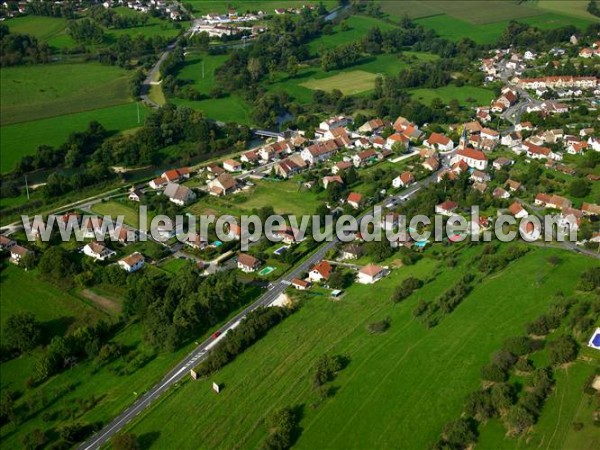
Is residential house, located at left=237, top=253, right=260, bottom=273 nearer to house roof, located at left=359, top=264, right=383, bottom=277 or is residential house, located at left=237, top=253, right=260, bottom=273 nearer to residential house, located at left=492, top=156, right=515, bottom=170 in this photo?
house roof, located at left=359, top=264, right=383, bottom=277

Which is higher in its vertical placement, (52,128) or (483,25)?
(483,25)

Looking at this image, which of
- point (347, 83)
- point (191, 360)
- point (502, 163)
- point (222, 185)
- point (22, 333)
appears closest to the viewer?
point (191, 360)

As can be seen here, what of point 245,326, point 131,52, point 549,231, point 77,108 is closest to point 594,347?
point 549,231

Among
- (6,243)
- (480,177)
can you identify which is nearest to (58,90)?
(6,243)

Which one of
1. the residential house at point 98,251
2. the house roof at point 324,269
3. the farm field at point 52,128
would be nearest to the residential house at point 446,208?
the house roof at point 324,269

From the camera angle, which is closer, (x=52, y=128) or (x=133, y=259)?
(x=133, y=259)

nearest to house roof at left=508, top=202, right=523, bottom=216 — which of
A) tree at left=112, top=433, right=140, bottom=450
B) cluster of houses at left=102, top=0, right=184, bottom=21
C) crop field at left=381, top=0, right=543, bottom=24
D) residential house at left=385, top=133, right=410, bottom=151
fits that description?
residential house at left=385, top=133, right=410, bottom=151

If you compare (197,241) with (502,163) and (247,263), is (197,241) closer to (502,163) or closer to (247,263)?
(247,263)
